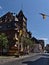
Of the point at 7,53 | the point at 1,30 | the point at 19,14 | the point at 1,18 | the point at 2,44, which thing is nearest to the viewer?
the point at 2,44

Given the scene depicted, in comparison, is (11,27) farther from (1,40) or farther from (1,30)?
(1,40)

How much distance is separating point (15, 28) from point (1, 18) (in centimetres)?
2849

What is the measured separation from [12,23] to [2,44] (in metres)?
25.4

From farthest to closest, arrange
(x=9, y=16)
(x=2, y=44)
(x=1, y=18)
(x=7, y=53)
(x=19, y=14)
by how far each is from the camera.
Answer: (x=19, y=14), (x=1, y=18), (x=9, y=16), (x=7, y=53), (x=2, y=44)

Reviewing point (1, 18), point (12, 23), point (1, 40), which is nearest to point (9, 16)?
point (1, 18)

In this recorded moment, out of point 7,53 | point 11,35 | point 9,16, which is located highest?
point 9,16

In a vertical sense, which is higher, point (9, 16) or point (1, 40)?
point (9, 16)

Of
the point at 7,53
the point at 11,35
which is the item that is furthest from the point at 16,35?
the point at 7,53

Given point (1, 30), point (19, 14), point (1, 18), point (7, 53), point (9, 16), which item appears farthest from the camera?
point (19, 14)

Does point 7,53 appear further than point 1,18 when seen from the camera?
No

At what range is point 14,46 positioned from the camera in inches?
3666

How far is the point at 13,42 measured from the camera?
93125mm

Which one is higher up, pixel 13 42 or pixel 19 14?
pixel 19 14

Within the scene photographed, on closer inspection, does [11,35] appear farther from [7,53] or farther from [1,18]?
[1,18]
